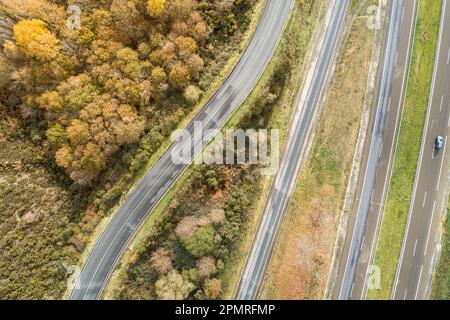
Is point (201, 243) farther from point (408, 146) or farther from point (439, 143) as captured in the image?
point (439, 143)

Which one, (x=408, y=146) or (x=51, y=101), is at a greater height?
(x=51, y=101)

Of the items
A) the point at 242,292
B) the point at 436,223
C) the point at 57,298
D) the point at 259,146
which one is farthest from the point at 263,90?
the point at 57,298

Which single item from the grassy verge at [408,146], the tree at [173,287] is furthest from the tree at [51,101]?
the grassy verge at [408,146]

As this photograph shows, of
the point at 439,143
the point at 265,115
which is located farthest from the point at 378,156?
the point at 265,115

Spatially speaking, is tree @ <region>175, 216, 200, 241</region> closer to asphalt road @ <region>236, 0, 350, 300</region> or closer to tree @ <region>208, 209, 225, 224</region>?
tree @ <region>208, 209, 225, 224</region>

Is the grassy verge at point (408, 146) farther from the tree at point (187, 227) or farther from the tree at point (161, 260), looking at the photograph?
the tree at point (161, 260)
